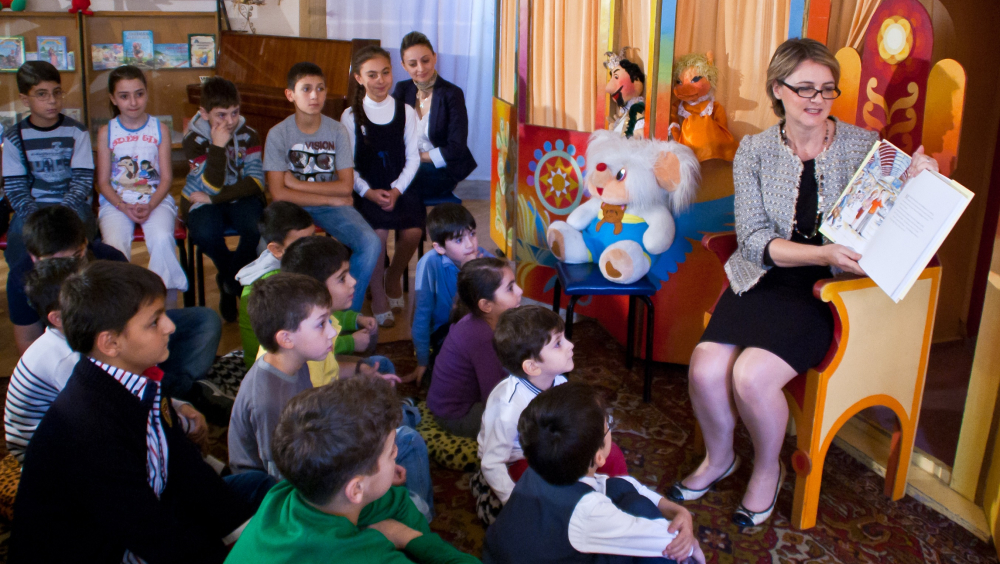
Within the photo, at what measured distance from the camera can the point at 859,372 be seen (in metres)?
→ 2.02

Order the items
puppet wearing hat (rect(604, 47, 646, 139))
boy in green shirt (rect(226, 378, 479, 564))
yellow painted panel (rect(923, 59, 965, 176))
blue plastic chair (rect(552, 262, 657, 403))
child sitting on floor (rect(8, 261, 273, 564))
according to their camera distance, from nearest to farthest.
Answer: boy in green shirt (rect(226, 378, 479, 564)) → child sitting on floor (rect(8, 261, 273, 564)) → yellow painted panel (rect(923, 59, 965, 176)) → blue plastic chair (rect(552, 262, 657, 403)) → puppet wearing hat (rect(604, 47, 646, 139))

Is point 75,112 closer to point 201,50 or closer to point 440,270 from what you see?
point 201,50

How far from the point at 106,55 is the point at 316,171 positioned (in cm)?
361

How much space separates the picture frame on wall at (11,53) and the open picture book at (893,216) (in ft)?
19.4

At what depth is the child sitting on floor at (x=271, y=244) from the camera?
99.7 inches

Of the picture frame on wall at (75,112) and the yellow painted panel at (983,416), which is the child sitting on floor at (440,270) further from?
the picture frame on wall at (75,112)

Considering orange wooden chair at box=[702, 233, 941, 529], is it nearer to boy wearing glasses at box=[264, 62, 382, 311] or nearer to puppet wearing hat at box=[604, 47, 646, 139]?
puppet wearing hat at box=[604, 47, 646, 139]

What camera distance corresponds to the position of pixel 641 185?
107 inches

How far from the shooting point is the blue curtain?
5961mm

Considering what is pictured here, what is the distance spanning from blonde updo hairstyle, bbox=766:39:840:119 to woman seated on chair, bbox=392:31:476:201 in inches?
73.1

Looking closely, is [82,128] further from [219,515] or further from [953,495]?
[953,495]

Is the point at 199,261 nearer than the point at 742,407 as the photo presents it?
No

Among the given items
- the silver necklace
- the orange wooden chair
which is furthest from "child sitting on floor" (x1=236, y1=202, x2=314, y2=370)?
the orange wooden chair

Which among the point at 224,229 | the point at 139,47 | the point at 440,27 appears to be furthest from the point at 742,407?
the point at 139,47
